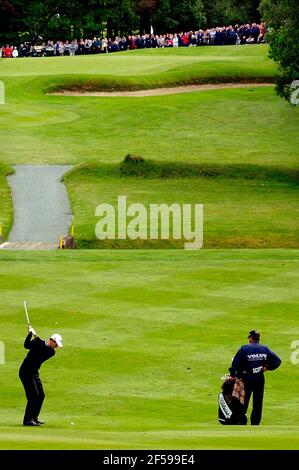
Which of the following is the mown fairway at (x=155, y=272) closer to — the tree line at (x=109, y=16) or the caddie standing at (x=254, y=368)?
the caddie standing at (x=254, y=368)

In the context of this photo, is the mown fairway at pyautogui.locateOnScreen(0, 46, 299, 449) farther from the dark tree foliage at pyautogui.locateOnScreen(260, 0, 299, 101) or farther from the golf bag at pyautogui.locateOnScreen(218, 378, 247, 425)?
the dark tree foliage at pyautogui.locateOnScreen(260, 0, 299, 101)

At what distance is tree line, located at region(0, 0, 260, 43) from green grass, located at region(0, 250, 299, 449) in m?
70.7


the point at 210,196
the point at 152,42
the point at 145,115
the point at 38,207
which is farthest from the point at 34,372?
the point at 152,42

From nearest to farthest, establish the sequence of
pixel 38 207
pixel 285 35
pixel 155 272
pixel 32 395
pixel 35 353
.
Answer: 1. pixel 32 395
2. pixel 35 353
3. pixel 155 272
4. pixel 38 207
5. pixel 285 35

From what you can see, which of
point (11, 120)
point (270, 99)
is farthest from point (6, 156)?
point (270, 99)

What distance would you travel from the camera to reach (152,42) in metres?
107

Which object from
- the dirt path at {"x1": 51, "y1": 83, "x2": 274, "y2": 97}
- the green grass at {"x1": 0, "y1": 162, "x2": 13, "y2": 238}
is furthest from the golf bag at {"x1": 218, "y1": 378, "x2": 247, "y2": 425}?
the dirt path at {"x1": 51, "y1": 83, "x2": 274, "y2": 97}

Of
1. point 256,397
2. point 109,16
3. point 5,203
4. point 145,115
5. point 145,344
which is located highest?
point 109,16

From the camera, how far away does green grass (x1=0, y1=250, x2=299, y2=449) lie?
840 inches

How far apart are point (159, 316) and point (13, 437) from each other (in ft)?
39.9

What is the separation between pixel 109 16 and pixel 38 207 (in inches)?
2256

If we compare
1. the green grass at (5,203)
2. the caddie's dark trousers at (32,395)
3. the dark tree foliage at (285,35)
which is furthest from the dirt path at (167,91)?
the caddie's dark trousers at (32,395)

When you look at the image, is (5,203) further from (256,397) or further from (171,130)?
(256,397)

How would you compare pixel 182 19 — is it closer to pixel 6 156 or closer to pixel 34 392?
pixel 6 156
